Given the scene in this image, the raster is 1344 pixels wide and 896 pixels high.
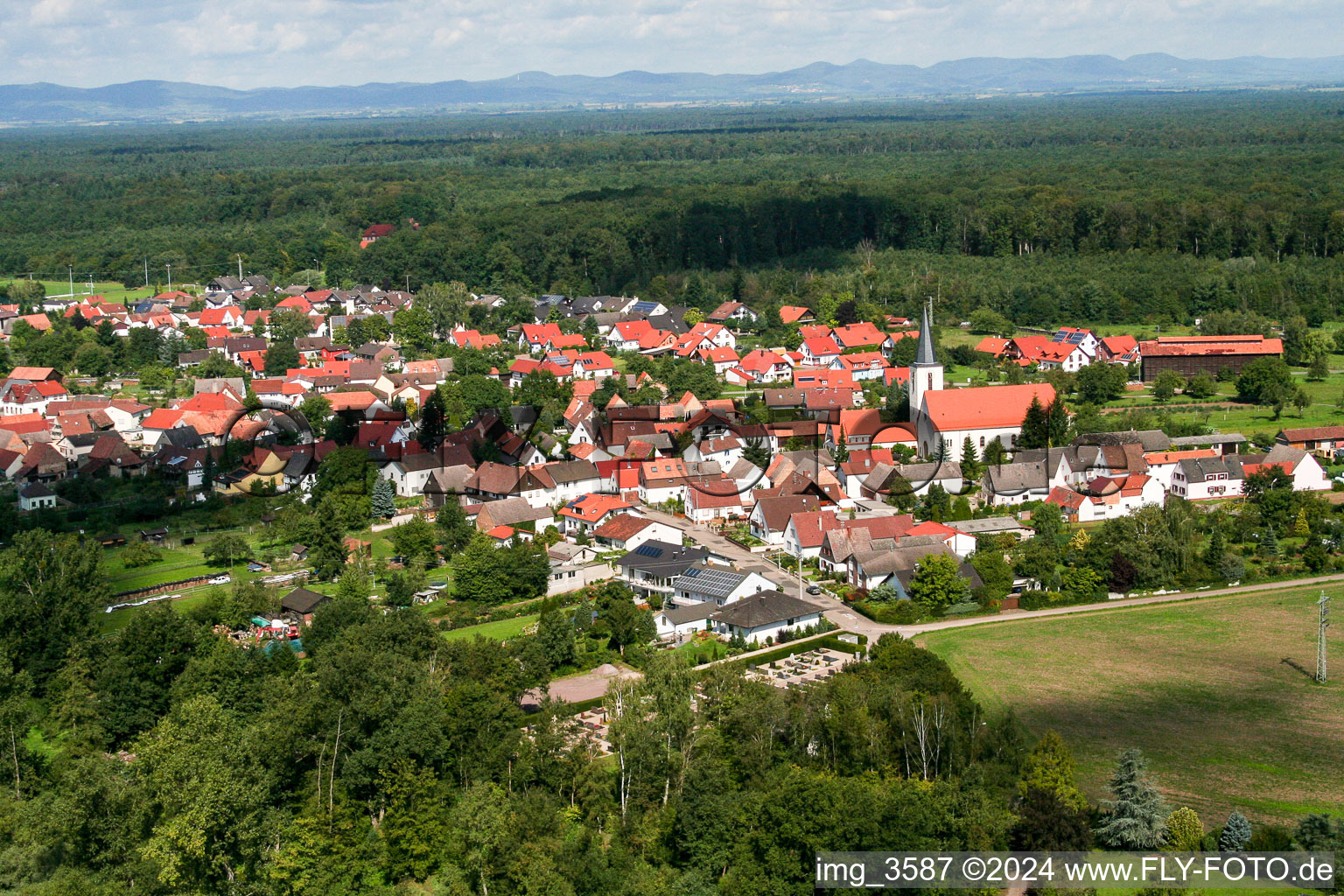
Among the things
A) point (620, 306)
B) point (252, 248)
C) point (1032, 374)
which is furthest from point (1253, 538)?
point (252, 248)

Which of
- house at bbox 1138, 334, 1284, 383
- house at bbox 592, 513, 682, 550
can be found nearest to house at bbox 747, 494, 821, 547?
house at bbox 592, 513, 682, 550

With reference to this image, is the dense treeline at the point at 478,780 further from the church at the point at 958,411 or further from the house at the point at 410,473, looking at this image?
the church at the point at 958,411

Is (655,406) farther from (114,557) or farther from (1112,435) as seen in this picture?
(114,557)

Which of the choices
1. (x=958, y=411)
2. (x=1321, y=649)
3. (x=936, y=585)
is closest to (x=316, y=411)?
(x=958, y=411)

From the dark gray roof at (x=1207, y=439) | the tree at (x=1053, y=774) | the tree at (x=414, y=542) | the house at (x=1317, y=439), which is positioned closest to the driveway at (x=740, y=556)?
the tree at (x=414, y=542)

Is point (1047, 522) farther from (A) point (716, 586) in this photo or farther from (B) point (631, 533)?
(B) point (631, 533)

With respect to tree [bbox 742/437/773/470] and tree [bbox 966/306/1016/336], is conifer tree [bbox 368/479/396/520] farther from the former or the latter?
tree [bbox 966/306/1016/336]
